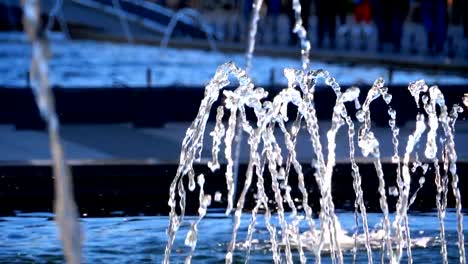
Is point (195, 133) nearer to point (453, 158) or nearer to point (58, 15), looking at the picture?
point (453, 158)

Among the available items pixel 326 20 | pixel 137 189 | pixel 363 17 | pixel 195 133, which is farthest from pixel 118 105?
pixel 363 17

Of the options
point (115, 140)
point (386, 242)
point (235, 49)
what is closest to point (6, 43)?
point (235, 49)

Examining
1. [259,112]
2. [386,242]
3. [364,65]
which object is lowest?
[386,242]

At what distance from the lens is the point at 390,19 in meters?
21.1

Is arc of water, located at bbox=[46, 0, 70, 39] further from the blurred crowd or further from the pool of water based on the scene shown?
the pool of water

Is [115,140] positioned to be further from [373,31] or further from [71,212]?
[373,31]

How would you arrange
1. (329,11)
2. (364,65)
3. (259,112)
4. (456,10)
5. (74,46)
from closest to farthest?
(259,112) → (364,65) → (329,11) → (456,10) → (74,46)

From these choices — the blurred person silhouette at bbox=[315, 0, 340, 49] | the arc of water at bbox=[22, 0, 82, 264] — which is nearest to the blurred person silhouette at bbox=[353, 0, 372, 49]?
the blurred person silhouette at bbox=[315, 0, 340, 49]

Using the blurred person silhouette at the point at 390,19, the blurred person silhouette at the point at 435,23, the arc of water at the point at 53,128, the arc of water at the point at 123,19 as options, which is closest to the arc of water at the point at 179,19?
the arc of water at the point at 123,19

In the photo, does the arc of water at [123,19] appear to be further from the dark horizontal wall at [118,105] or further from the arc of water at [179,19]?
the dark horizontal wall at [118,105]

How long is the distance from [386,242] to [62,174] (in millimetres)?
4048

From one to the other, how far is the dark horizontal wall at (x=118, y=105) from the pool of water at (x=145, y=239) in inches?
154

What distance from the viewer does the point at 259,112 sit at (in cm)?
682

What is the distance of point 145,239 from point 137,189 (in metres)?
1.28
